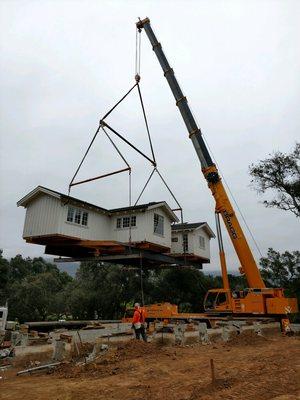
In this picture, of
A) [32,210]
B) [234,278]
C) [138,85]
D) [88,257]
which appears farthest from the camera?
[234,278]

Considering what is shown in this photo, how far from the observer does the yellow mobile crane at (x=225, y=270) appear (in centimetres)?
1916

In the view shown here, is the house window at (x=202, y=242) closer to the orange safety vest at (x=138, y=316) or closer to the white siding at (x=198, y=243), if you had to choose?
the white siding at (x=198, y=243)

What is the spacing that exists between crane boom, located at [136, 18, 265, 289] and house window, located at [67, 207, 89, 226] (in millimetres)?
8526

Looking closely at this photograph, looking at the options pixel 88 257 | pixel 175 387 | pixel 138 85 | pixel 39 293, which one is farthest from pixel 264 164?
pixel 39 293

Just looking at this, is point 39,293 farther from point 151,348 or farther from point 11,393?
point 11,393

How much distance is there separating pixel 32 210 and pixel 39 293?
24.3m

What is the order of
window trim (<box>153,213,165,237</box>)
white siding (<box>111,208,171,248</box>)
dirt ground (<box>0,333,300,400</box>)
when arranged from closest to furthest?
dirt ground (<box>0,333,300,400</box>), white siding (<box>111,208,171,248</box>), window trim (<box>153,213,165,237</box>)

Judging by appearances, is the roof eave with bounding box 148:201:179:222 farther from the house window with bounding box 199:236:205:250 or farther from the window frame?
the window frame

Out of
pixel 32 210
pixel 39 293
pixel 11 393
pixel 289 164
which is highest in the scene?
pixel 289 164

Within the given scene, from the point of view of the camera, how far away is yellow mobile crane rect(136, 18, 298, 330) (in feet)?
62.8

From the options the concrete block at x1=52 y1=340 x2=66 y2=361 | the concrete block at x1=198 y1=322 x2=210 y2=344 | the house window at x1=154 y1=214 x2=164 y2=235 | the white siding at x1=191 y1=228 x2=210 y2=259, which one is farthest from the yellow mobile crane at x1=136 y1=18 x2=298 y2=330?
the concrete block at x1=52 y1=340 x2=66 y2=361

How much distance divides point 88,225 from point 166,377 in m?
16.5

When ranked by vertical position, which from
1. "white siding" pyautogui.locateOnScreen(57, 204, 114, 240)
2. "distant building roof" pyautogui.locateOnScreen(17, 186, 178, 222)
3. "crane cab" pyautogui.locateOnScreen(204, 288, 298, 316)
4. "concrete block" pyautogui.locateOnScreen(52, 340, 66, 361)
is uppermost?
"distant building roof" pyautogui.locateOnScreen(17, 186, 178, 222)

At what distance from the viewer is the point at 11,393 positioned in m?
8.29
